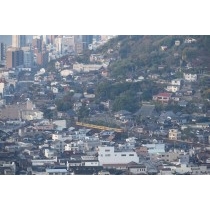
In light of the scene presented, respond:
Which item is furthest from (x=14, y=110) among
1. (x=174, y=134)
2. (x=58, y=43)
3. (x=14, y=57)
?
(x=174, y=134)

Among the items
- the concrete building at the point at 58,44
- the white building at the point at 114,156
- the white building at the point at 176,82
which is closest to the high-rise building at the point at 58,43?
the concrete building at the point at 58,44

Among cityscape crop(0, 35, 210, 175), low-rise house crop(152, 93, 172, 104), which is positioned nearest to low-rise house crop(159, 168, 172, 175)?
cityscape crop(0, 35, 210, 175)

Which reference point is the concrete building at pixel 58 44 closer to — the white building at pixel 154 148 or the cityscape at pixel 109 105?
the cityscape at pixel 109 105

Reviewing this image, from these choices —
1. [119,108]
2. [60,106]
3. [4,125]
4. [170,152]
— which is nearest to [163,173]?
[170,152]

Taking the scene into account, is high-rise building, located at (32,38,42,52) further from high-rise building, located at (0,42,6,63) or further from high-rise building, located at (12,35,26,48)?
high-rise building, located at (0,42,6,63)

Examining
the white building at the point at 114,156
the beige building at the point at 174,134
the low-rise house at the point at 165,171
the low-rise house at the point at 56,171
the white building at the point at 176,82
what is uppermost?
the white building at the point at 176,82

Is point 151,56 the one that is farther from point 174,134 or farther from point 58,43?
point 58,43
